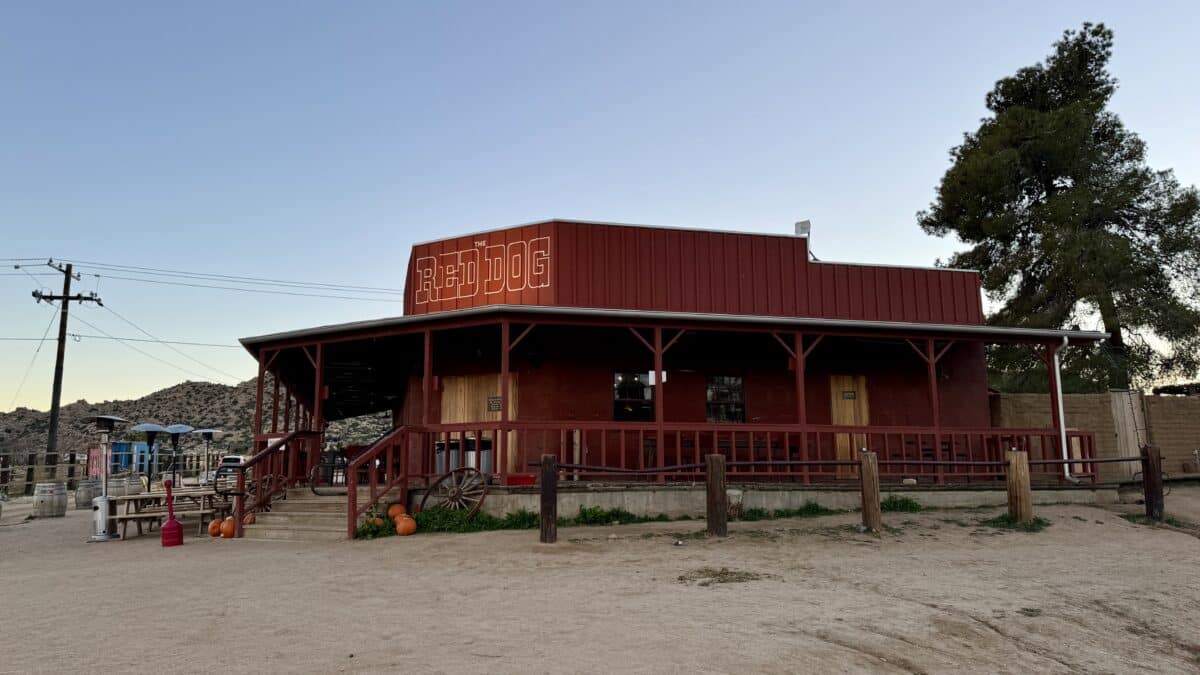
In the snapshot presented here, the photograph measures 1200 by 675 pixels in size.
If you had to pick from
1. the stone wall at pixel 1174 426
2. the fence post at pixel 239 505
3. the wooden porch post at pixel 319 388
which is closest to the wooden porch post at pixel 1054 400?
the stone wall at pixel 1174 426

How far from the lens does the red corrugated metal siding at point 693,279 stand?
48.2ft

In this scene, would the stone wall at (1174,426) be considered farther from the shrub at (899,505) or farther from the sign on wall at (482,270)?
the sign on wall at (482,270)

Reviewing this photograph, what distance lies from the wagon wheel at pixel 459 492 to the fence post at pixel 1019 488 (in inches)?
299

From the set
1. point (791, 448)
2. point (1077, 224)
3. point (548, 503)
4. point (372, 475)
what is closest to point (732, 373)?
point (791, 448)

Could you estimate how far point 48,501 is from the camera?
59.0ft

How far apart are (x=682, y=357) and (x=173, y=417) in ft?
221

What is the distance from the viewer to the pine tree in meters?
21.6

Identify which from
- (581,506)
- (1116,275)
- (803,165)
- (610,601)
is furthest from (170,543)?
(1116,275)

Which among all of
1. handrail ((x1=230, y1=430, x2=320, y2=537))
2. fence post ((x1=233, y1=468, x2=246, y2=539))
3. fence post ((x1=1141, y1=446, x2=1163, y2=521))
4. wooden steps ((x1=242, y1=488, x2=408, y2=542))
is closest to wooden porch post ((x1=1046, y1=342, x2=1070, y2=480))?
fence post ((x1=1141, y1=446, x2=1163, y2=521))

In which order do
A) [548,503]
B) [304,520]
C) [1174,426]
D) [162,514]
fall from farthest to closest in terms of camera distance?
1. [1174,426]
2. [162,514]
3. [304,520]
4. [548,503]

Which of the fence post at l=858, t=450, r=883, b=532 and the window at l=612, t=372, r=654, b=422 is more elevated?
the window at l=612, t=372, r=654, b=422

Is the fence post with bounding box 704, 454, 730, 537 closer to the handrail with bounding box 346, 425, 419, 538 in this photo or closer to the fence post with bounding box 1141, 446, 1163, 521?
the handrail with bounding box 346, 425, 419, 538

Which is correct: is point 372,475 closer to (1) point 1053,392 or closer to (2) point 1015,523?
(2) point 1015,523

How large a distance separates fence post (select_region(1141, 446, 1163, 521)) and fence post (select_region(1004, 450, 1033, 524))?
2.36 m
